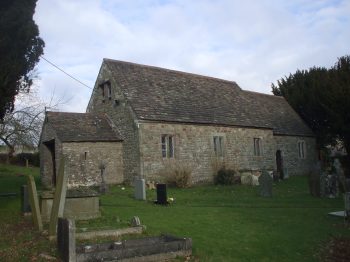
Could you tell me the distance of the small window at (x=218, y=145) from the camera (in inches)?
1085

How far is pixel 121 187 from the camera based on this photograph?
23.5m

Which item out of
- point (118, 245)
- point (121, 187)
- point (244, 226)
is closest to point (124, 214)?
point (244, 226)

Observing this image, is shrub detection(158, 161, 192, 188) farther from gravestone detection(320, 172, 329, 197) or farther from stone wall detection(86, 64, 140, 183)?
gravestone detection(320, 172, 329, 197)

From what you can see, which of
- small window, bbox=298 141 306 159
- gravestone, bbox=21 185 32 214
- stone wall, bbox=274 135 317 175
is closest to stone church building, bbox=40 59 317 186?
stone wall, bbox=274 135 317 175

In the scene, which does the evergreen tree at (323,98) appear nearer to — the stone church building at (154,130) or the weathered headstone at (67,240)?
the stone church building at (154,130)

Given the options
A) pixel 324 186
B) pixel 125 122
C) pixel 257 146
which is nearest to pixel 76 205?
pixel 324 186

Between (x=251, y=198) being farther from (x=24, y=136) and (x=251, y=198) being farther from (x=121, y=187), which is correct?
(x=24, y=136)

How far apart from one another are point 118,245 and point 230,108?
2258cm

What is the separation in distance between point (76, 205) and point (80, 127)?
12160 millimetres

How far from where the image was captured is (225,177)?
26.2m

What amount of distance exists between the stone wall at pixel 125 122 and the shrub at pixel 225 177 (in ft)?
18.9

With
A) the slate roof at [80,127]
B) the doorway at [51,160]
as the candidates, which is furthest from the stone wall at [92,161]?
the doorway at [51,160]

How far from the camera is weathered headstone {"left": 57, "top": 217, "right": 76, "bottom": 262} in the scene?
7.59 m

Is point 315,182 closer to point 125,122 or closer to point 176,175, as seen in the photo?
point 176,175
